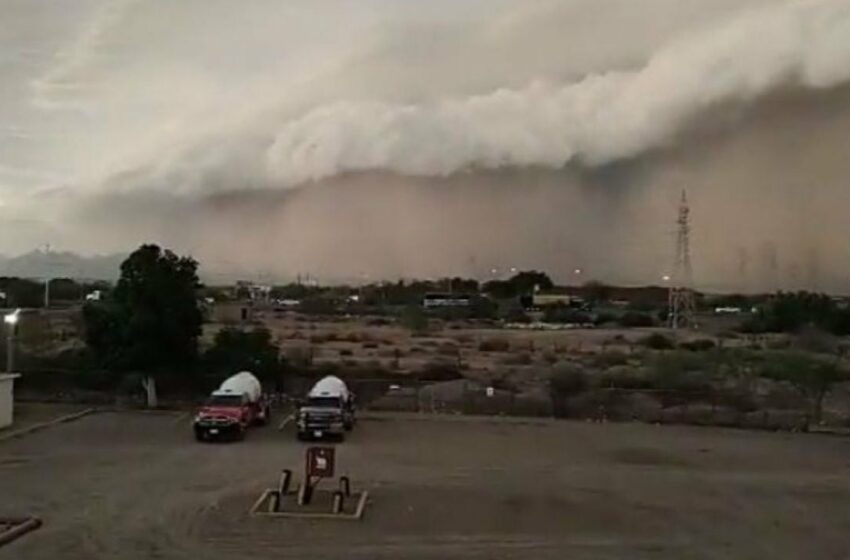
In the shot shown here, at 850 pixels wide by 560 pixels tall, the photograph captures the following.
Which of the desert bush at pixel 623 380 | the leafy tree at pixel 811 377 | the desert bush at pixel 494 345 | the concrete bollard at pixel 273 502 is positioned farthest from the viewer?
the desert bush at pixel 494 345

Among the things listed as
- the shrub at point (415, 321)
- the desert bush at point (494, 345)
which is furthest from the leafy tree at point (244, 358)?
the shrub at point (415, 321)

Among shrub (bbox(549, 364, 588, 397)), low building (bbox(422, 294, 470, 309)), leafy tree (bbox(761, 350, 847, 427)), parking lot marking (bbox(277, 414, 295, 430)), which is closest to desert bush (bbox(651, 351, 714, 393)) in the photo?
leafy tree (bbox(761, 350, 847, 427))

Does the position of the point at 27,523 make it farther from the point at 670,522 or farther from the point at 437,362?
the point at 437,362

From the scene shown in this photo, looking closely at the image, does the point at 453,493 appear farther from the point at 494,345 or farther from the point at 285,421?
the point at 494,345

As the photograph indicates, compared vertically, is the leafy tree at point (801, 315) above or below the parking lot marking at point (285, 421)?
above

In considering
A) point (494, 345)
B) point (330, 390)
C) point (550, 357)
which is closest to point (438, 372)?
point (550, 357)

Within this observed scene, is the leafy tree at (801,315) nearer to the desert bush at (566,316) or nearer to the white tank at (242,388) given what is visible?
the desert bush at (566,316)

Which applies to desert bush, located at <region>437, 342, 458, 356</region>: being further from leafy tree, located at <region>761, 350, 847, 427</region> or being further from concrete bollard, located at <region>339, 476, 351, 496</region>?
concrete bollard, located at <region>339, 476, 351, 496</region>
